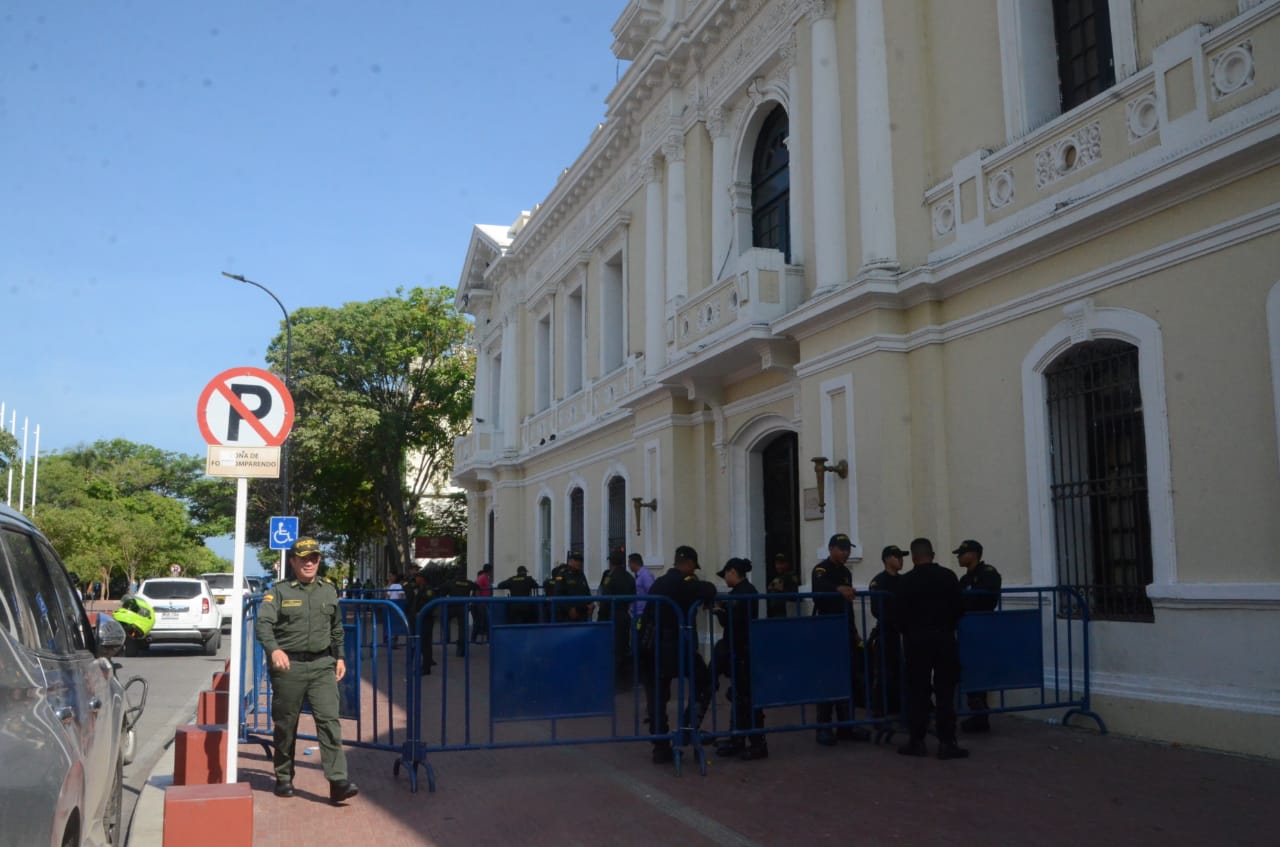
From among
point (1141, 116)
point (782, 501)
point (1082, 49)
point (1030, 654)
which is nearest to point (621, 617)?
point (782, 501)

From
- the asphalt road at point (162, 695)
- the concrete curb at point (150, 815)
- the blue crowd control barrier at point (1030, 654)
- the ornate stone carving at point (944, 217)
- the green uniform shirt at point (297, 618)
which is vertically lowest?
the asphalt road at point (162, 695)

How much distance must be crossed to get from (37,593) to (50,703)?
32.6 inches

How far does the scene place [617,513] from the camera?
22.3 m

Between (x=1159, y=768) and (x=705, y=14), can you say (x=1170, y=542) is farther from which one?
(x=705, y=14)

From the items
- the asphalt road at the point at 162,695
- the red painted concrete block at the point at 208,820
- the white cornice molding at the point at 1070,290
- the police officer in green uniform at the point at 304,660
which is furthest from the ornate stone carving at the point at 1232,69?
the asphalt road at the point at 162,695

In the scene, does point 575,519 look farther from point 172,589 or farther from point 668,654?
point 668,654

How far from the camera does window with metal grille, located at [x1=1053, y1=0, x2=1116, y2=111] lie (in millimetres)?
10758

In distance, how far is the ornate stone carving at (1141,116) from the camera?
31.1 ft

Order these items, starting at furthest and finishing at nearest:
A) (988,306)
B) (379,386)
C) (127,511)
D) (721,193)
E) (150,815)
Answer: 1. (127,511)
2. (379,386)
3. (721,193)
4. (988,306)
5. (150,815)

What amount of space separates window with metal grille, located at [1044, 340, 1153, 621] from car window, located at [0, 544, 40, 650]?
8.57 meters

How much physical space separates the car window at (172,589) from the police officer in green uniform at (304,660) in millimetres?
16374

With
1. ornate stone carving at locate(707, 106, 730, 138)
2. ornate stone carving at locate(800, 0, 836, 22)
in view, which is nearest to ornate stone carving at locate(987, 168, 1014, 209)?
ornate stone carving at locate(800, 0, 836, 22)

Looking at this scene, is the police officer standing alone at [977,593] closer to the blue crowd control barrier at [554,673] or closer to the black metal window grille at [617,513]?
the blue crowd control barrier at [554,673]

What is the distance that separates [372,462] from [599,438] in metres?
19.3
